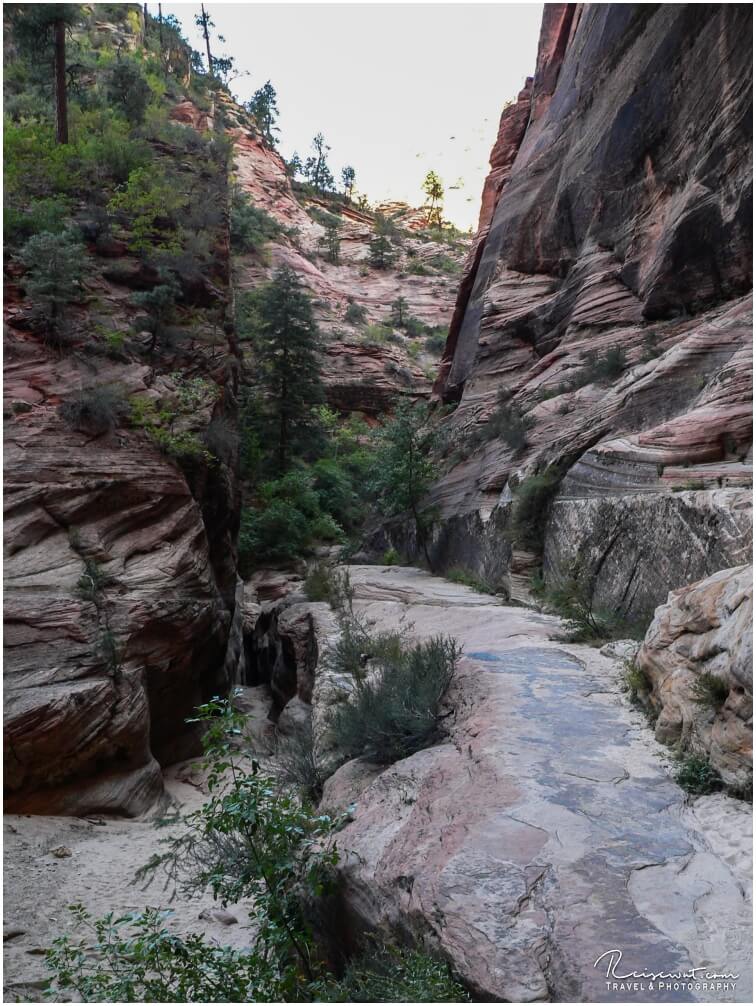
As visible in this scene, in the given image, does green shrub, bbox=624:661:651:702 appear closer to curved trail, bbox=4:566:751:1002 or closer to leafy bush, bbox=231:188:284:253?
curved trail, bbox=4:566:751:1002

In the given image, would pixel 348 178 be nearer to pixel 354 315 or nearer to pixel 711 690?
pixel 354 315

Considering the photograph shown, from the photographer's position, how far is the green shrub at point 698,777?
3.59 meters

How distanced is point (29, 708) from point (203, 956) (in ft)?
19.7

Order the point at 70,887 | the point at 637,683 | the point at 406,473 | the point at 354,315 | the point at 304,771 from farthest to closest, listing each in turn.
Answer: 1. the point at 354,315
2. the point at 406,473
3. the point at 70,887
4. the point at 304,771
5. the point at 637,683

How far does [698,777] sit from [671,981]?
1525mm

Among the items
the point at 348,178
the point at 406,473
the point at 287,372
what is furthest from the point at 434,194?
the point at 406,473

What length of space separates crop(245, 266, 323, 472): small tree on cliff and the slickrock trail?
67.4 feet

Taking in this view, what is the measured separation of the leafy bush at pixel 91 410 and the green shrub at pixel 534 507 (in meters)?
7.96

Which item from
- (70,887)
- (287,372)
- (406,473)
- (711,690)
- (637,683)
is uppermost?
(287,372)

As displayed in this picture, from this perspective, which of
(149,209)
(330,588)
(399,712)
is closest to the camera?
(399,712)

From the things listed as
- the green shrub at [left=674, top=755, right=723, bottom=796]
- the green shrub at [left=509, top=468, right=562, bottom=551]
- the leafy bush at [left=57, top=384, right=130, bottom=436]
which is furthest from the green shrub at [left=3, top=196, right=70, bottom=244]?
the green shrub at [left=674, top=755, right=723, bottom=796]

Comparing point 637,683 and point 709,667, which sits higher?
point 709,667

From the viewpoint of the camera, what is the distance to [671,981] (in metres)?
2.36

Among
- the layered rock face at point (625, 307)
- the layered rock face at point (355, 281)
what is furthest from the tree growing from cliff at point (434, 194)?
the layered rock face at point (625, 307)
